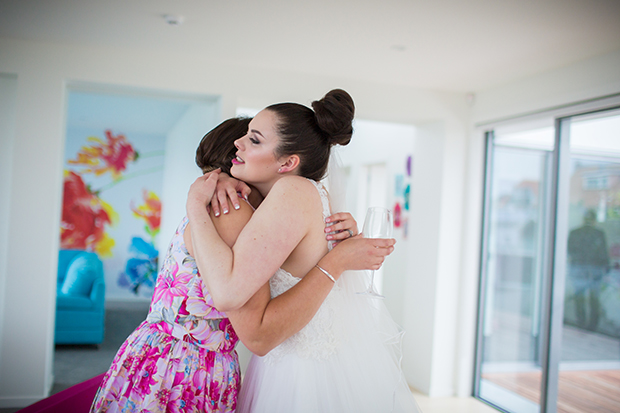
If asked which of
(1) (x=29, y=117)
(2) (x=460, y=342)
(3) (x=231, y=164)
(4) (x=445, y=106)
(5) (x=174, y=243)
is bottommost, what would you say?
(2) (x=460, y=342)

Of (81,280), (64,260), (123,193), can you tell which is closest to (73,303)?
(81,280)

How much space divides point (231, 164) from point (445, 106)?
135 inches

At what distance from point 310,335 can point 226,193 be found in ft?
1.45

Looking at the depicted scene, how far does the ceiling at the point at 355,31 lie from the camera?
8.59ft

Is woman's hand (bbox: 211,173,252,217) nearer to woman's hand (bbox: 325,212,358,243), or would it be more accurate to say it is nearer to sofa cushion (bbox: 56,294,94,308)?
woman's hand (bbox: 325,212,358,243)

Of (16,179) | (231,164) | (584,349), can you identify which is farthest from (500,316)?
(16,179)

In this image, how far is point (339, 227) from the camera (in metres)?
1.28

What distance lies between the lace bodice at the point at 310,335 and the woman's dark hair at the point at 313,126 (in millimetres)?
94

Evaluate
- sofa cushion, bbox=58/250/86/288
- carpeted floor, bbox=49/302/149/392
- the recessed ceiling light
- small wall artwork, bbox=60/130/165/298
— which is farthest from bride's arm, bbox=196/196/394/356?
small wall artwork, bbox=60/130/165/298

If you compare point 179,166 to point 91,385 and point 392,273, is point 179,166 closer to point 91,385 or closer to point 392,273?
point 392,273

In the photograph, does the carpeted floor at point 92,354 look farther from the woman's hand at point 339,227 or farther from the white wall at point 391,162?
the woman's hand at point 339,227

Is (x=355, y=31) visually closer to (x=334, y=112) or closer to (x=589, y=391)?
(x=334, y=112)

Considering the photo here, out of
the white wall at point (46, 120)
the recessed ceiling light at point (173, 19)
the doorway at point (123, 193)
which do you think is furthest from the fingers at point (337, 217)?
the doorway at point (123, 193)

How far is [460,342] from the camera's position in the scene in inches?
171
